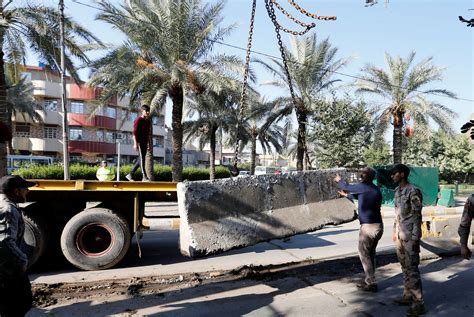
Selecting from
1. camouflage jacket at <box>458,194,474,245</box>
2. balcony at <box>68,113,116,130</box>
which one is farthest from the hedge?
balcony at <box>68,113,116,130</box>

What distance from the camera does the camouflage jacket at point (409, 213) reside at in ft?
14.1

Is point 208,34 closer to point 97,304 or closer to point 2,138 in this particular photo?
point 2,138

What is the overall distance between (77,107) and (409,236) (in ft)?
152

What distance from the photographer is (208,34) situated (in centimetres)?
1516

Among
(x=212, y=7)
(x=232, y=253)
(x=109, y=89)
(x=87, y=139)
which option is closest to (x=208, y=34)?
(x=212, y=7)

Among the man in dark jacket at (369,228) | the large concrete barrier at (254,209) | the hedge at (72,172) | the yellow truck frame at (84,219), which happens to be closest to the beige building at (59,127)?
the hedge at (72,172)

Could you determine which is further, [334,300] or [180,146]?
[180,146]

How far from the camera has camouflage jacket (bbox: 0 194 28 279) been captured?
304 cm

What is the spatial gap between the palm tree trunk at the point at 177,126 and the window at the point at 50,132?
3352cm

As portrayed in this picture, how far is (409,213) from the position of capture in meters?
4.36

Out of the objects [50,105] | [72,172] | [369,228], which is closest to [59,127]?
[50,105]

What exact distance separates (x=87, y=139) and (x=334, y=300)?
4530 cm

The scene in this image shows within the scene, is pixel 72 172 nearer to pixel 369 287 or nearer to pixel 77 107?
pixel 369 287

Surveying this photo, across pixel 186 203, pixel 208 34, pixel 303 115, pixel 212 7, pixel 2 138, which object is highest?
pixel 212 7
